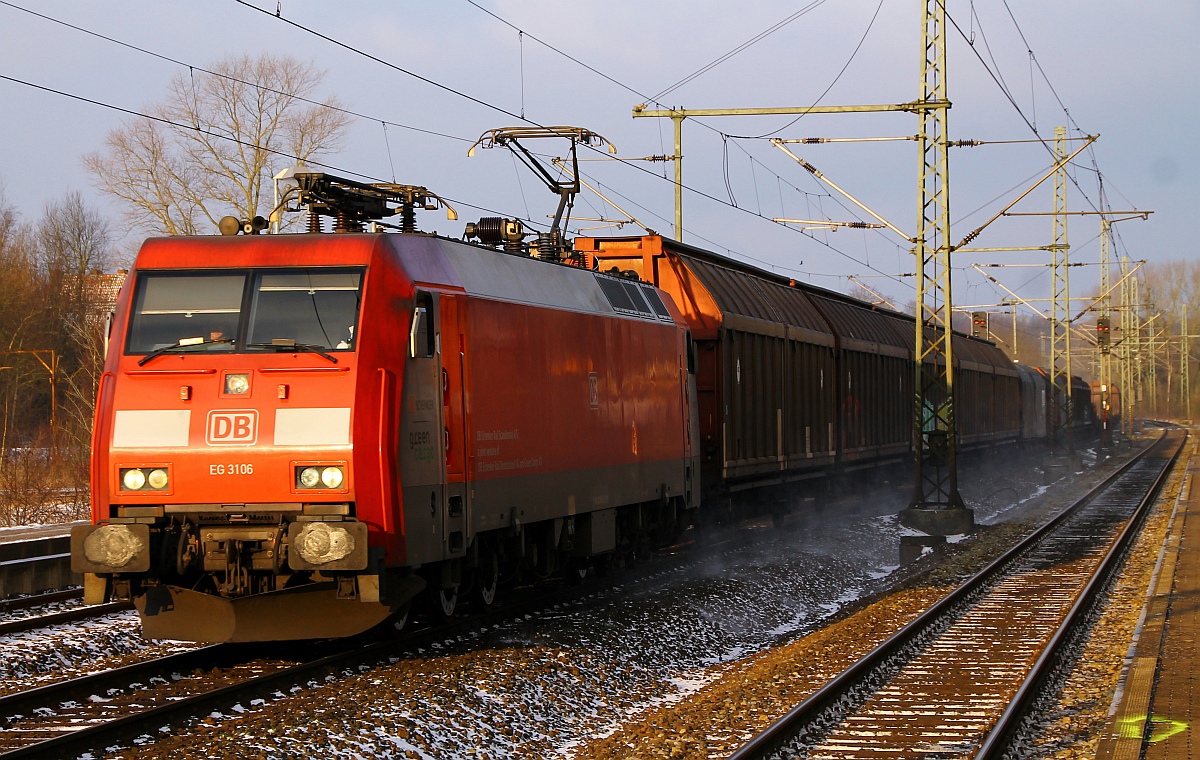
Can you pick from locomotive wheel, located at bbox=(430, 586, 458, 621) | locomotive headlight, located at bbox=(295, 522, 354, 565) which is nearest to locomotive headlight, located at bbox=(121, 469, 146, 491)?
locomotive headlight, located at bbox=(295, 522, 354, 565)

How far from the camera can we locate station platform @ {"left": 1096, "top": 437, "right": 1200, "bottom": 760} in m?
7.71

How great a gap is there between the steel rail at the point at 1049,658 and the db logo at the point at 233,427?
5485mm

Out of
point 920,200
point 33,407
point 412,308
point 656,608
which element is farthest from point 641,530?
point 33,407

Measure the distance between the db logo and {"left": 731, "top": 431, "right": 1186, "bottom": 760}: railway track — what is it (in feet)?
13.9

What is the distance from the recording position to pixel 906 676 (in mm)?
10648

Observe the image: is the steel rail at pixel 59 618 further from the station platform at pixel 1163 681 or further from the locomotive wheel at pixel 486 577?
the station platform at pixel 1163 681

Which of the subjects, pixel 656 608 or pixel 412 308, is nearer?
pixel 412 308

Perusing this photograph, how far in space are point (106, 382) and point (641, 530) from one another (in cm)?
772

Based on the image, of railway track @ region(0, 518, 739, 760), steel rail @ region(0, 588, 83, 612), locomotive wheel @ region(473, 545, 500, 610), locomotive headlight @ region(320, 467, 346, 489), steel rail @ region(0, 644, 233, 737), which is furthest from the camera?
steel rail @ region(0, 588, 83, 612)

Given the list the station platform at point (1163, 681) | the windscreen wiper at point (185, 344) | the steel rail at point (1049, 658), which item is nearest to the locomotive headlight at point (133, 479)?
the windscreen wiper at point (185, 344)

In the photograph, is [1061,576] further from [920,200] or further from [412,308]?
[412,308]

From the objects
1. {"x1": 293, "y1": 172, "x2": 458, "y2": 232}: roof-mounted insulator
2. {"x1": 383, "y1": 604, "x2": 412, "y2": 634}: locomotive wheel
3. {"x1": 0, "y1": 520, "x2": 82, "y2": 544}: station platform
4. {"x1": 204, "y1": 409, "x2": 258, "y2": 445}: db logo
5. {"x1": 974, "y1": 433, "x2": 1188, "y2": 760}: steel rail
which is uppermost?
{"x1": 293, "y1": 172, "x2": 458, "y2": 232}: roof-mounted insulator

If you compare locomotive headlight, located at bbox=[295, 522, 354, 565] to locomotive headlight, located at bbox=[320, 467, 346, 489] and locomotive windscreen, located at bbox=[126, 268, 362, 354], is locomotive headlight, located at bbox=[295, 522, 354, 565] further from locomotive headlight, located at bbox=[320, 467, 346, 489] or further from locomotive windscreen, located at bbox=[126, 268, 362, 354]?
locomotive windscreen, located at bbox=[126, 268, 362, 354]

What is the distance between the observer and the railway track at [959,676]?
8305 millimetres
